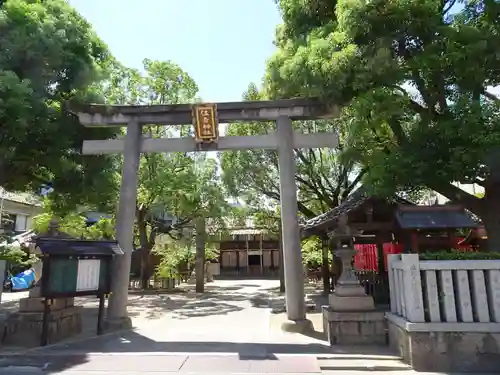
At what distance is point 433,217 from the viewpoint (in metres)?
8.71

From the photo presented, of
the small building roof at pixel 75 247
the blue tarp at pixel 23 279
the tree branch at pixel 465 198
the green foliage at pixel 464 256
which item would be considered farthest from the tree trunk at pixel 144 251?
the green foliage at pixel 464 256

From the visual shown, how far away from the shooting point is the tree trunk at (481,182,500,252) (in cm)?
759

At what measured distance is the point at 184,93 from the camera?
17781 millimetres

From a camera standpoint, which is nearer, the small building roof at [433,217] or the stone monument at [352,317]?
the stone monument at [352,317]

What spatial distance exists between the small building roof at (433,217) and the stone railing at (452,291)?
2294 millimetres

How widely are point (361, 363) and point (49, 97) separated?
32.1 ft

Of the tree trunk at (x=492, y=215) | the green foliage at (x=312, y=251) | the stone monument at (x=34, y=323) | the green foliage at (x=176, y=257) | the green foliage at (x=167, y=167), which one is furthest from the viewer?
the green foliage at (x=312, y=251)

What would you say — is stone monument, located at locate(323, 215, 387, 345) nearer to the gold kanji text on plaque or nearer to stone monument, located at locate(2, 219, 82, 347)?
the gold kanji text on plaque

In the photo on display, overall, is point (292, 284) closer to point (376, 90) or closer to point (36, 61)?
point (376, 90)

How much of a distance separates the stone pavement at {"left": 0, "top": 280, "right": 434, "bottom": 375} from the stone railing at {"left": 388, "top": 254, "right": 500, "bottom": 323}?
1048 millimetres

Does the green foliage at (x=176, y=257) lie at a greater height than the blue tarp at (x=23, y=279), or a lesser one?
greater

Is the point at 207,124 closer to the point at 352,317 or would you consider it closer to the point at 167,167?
the point at 352,317

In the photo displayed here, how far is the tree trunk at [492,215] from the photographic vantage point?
759 cm

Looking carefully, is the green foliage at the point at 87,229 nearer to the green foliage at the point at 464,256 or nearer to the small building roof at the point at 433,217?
the small building roof at the point at 433,217
